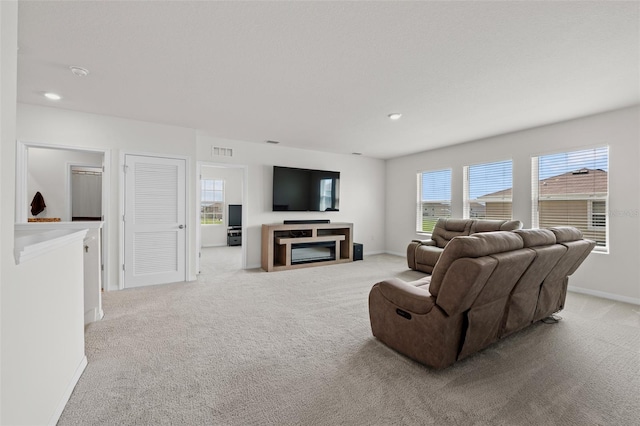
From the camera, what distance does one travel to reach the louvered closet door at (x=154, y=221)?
4.07 m

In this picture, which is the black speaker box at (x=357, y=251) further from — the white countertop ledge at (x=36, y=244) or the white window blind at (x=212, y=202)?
the white countertop ledge at (x=36, y=244)

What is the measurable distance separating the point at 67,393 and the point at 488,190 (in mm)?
6055

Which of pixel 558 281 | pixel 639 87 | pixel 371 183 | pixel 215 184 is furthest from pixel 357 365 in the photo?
pixel 215 184

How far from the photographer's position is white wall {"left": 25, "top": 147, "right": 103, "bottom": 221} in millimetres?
5086

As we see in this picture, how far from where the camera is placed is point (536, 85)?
287 cm

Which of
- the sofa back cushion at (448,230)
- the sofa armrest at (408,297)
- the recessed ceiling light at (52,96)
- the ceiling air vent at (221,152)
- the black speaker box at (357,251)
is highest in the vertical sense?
the recessed ceiling light at (52,96)

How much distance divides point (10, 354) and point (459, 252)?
2347mm

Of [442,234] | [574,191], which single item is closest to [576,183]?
[574,191]

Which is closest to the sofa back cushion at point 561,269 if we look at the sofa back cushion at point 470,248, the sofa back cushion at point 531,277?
the sofa back cushion at point 531,277

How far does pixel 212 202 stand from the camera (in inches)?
334

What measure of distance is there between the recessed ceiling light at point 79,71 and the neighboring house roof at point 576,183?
6.11 metres

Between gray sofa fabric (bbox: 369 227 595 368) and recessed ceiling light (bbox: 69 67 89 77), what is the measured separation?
3.38 metres

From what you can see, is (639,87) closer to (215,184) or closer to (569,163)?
(569,163)

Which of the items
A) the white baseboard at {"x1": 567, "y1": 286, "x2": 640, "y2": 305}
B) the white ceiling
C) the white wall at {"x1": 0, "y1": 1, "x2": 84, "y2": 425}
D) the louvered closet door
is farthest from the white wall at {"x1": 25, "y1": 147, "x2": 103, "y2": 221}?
the white baseboard at {"x1": 567, "y1": 286, "x2": 640, "y2": 305}
